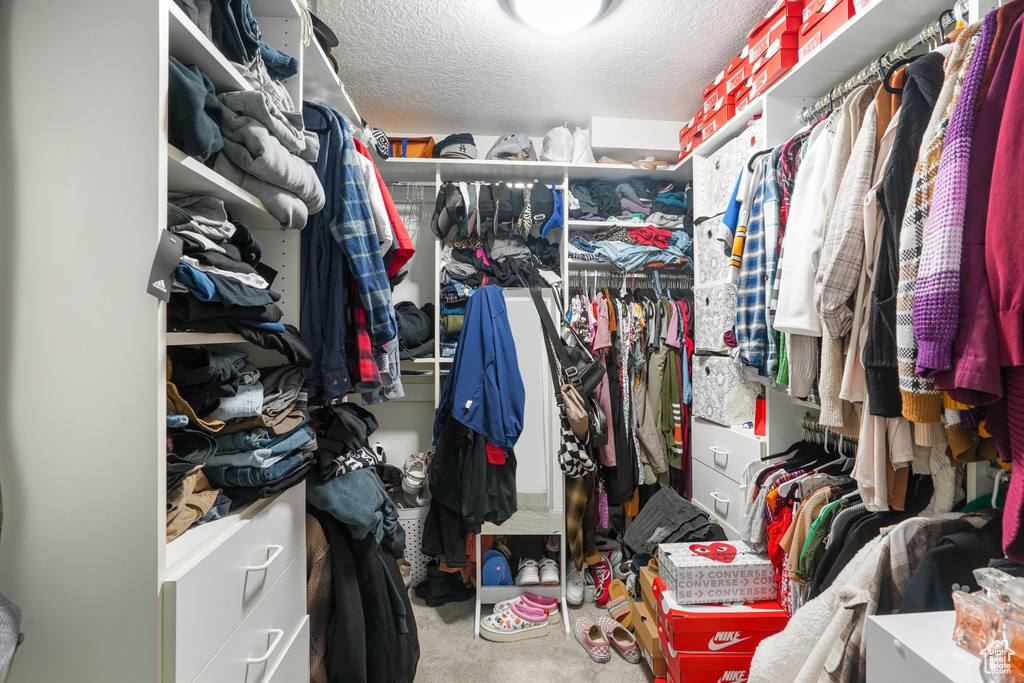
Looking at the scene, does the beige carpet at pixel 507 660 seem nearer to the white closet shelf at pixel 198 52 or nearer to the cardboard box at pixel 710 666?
the cardboard box at pixel 710 666

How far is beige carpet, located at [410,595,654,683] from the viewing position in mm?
1755

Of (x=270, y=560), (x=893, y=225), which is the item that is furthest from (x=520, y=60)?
(x=270, y=560)

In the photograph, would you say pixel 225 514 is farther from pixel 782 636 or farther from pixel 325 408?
pixel 782 636

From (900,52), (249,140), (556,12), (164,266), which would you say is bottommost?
(164,266)

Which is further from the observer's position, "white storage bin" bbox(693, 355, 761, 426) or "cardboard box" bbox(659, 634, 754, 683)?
"white storage bin" bbox(693, 355, 761, 426)

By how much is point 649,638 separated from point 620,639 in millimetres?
245

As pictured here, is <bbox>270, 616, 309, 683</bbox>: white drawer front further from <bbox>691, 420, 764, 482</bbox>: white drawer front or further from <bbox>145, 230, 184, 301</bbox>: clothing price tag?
<bbox>691, 420, 764, 482</bbox>: white drawer front

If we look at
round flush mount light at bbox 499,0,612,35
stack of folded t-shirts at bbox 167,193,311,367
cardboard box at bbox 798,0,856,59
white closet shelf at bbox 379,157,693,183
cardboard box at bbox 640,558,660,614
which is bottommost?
cardboard box at bbox 640,558,660,614

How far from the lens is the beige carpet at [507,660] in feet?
5.76

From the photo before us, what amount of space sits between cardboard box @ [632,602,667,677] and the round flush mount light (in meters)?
2.13

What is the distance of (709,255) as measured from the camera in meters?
2.12

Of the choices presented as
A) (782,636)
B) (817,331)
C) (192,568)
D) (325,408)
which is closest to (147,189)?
(192,568)

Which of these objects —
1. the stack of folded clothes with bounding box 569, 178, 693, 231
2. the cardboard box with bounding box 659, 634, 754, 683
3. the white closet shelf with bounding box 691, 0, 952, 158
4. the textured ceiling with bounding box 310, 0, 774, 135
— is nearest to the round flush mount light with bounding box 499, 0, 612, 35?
the textured ceiling with bounding box 310, 0, 774, 135

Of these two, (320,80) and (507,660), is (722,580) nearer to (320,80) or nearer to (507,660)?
(507,660)
